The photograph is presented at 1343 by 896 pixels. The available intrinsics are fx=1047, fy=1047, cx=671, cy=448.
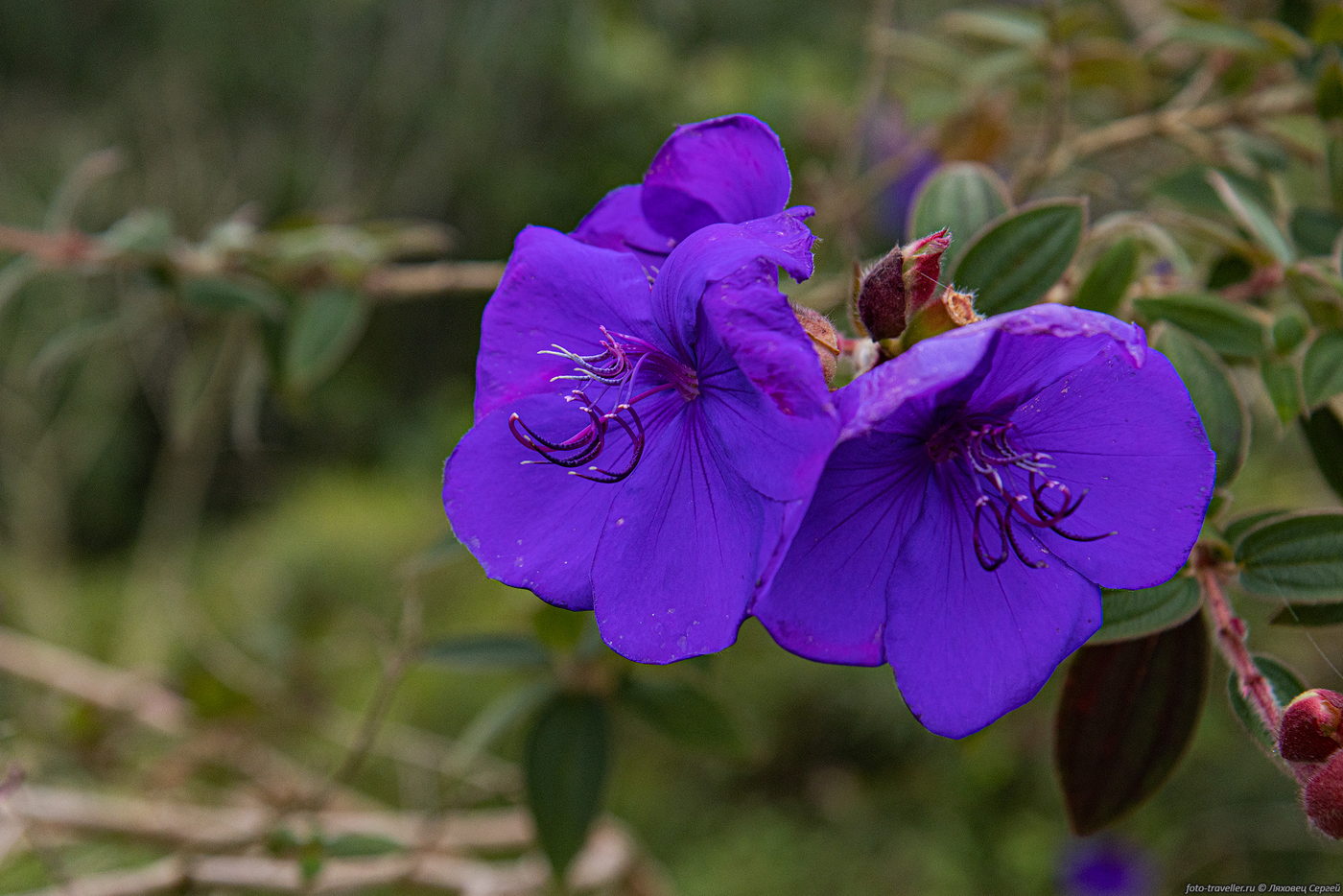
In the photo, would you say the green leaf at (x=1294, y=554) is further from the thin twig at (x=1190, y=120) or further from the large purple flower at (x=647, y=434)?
the thin twig at (x=1190, y=120)

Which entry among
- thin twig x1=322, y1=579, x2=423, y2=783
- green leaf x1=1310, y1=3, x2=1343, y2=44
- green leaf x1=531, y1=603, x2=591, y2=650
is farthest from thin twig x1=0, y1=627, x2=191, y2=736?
green leaf x1=1310, y1=3, x2=1343, y2=44

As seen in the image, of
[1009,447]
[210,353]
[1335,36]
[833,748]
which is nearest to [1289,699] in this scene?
[1009,447]

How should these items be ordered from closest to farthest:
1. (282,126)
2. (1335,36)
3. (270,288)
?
(1335,36) → (270,288) → (282,126)

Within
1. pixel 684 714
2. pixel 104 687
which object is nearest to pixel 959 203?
pixel 684 714

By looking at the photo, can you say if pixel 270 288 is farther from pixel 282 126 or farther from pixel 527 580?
pixel 282 126

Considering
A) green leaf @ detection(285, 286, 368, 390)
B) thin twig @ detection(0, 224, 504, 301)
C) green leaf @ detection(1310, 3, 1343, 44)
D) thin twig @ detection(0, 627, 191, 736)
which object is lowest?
thin twig @ detection(0, 627, 191, 736)

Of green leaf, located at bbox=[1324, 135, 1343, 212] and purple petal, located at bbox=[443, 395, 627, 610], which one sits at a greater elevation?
green leaf, located at bbox=[1324, 135, 1343, 212]

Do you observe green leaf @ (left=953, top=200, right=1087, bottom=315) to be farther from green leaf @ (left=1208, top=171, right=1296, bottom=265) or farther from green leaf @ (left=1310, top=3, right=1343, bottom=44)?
green leaf @ (left=1310, top=3, right=1343, bottom=44)
